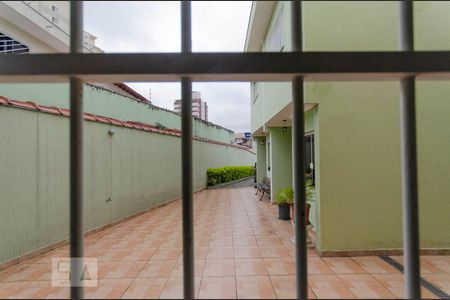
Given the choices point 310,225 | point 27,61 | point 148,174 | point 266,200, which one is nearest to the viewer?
point 27,61

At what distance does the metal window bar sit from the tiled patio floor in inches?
90.6

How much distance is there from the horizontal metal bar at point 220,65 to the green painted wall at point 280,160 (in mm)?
8636

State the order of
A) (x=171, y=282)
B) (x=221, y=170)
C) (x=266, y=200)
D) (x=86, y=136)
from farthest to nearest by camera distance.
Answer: (x=221, y=170), (x=266, y=200), (x=86, y=136), (x=171, y=282)

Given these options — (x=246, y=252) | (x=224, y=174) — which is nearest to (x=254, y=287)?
(x=246, y=252)

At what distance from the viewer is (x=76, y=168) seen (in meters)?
1.02

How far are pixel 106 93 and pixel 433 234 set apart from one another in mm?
9475

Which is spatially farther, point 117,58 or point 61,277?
point 61,277

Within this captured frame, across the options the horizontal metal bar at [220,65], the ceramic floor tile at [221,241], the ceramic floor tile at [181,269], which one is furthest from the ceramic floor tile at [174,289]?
the horizontal metal bar at [220,65]

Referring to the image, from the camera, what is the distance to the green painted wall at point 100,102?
20.2ft

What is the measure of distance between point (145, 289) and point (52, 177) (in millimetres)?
3068

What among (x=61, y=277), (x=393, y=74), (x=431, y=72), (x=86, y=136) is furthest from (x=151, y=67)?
(x=86, y=136)

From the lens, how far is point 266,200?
439 inches

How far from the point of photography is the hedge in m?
16.2

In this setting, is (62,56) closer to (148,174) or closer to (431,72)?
(431,72)
